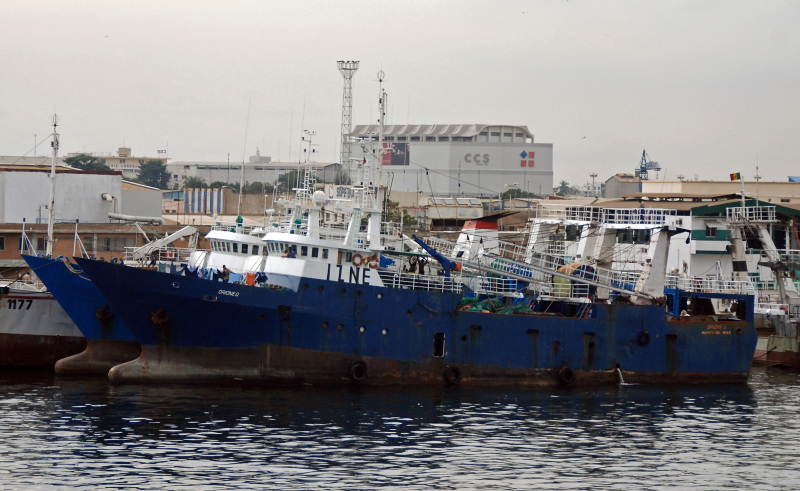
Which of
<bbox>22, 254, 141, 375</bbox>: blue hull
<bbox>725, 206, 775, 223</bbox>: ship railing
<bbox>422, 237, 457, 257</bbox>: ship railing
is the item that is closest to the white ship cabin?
<bbox>422, 237, 457, 257</bbox>: ship railing

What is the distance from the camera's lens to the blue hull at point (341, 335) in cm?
3681

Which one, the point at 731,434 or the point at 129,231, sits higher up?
the point at 129,231

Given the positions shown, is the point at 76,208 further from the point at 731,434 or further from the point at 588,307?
the point at 731,434

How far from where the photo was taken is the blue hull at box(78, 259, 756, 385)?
3681cm

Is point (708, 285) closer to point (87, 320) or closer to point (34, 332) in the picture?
point (87, 320)

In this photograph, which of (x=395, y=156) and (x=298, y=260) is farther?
(x=395, y=156)

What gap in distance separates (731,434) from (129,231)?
38.2 meters

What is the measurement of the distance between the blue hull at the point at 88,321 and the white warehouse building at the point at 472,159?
84961 mm

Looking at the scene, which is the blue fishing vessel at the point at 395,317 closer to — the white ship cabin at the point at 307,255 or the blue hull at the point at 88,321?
the white ship cabin at the point at 307,255

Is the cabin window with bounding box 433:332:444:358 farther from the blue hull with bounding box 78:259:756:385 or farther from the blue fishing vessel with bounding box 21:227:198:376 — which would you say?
the blue fishing vessel with bounding box 21:227:198:376

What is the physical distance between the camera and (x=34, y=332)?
42.5 metres

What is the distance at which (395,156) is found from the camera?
130000 mm

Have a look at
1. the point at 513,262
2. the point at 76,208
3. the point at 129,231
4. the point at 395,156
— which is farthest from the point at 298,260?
the point at 395,156

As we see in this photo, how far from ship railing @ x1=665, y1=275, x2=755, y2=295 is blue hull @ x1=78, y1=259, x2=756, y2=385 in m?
4.16
